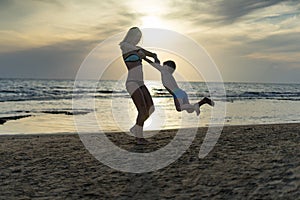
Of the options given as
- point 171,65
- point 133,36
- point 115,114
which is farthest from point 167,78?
point 115,114

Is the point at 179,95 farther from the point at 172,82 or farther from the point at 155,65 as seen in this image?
the point at 155,65

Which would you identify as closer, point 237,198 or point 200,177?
point 237,198

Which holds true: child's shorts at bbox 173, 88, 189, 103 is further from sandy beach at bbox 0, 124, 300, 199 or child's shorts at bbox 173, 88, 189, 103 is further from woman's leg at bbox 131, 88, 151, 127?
sandy beach at bbox 0, 124, 300, 199

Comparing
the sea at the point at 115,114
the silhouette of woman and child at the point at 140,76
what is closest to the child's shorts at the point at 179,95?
the silhouette of woman and child at the point at 140,76

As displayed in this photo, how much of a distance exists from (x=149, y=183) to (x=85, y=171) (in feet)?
4.02

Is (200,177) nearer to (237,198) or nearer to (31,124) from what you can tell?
(237,198)

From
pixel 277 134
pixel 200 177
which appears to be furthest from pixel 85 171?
pixel 277 134

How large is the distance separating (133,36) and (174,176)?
3125mm

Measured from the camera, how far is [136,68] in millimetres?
7117

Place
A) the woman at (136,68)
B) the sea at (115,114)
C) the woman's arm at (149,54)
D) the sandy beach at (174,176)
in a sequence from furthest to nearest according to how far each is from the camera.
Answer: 1. the sea at (115,114)
2. the woman's arm at (149,54)
3. the woman at (136,68)
4. the sandy beach at (174,176)

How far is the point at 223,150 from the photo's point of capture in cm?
645

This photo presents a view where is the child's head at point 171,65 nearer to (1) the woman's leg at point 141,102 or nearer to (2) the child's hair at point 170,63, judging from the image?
(2) the child's hair at point 170,63

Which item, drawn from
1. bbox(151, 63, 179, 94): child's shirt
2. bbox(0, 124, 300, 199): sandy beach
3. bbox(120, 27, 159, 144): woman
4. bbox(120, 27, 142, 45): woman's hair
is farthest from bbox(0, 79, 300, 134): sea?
bbox(0, 124, 300, 199): sandy beach

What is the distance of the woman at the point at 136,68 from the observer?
705 centimetres
